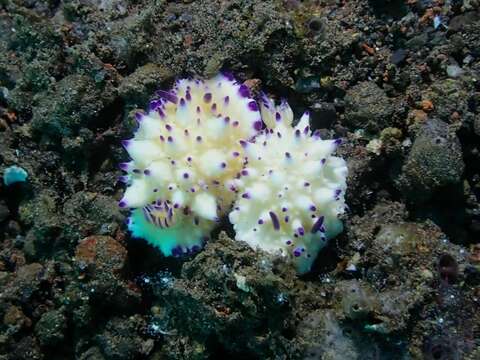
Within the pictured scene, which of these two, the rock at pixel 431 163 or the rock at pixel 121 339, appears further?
the rock at pixel 121 339

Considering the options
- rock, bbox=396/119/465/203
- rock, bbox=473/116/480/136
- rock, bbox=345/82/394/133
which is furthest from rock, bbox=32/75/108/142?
rock, bbox=473/116/480/136

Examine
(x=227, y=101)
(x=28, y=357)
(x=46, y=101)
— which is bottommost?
(x=28, y=357)

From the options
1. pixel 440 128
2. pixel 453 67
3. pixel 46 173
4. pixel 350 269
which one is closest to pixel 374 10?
pixel 453 67

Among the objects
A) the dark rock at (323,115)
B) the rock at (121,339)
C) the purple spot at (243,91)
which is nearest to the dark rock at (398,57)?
the dark rock at (323,115)

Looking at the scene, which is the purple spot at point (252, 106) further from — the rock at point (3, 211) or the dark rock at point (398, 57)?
the rock at point (3, 211)

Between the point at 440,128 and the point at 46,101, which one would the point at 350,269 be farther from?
the point at 46,101
